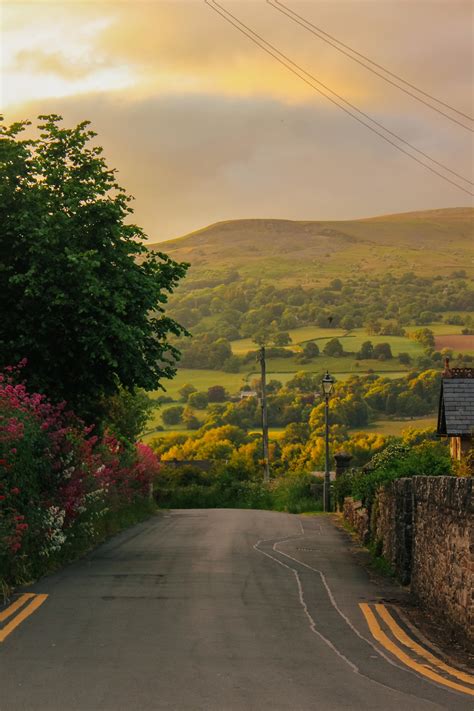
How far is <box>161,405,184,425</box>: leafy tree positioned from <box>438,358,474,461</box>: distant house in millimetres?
94271

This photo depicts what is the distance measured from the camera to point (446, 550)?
14.2 m

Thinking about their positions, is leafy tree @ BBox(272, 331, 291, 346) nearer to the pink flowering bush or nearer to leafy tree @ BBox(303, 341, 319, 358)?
leafy tree @ BBox(303, 341, 319, 358)

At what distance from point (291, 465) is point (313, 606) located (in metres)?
69.4

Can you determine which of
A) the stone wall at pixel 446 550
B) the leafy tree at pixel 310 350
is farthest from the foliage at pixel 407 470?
the leafy tree at pixel 310 350

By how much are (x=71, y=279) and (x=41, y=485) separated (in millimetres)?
4454

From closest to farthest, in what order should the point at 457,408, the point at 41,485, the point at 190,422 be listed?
the point at 41,485 → the point at 457,408 → the point at 190,422

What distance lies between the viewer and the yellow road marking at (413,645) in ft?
35.7

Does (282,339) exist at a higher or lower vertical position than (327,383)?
higher

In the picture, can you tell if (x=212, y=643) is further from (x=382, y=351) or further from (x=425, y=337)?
(x=425, y=337)

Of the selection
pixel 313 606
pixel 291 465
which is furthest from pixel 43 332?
pixel 291 465

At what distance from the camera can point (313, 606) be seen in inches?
606

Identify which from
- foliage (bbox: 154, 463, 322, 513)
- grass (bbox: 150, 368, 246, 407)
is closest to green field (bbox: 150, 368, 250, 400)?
grass (bbox: 150, 368, 246, 407)

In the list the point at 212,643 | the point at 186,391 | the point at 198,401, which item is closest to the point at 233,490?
the point at 212,643

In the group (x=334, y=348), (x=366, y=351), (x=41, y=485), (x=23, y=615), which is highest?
(x=334, y=348)
